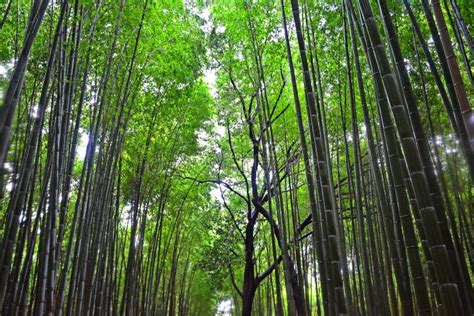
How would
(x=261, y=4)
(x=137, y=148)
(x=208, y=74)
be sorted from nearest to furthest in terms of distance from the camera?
(x=261, y=4) → (x=137, y=148) → (x=208, y=74)

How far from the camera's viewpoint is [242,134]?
308 inches

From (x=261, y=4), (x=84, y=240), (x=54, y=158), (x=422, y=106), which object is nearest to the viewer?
(x=54, y=158)

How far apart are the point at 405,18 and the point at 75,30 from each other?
4008 mm

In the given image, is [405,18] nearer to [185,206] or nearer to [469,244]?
[469,244]

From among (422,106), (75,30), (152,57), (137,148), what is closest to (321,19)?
(422,106)

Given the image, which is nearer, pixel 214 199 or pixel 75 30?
pixel 75 30

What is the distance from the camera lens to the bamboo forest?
87.8 inches

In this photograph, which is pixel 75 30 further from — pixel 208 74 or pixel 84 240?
pixel 208 74

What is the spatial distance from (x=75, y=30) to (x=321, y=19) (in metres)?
3.13

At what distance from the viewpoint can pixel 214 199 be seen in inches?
416

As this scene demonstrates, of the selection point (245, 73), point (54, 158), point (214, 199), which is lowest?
point (54, 158)

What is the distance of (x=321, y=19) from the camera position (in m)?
5.04

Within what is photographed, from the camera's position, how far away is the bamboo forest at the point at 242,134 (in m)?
2.23

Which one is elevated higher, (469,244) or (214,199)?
(214,199)
